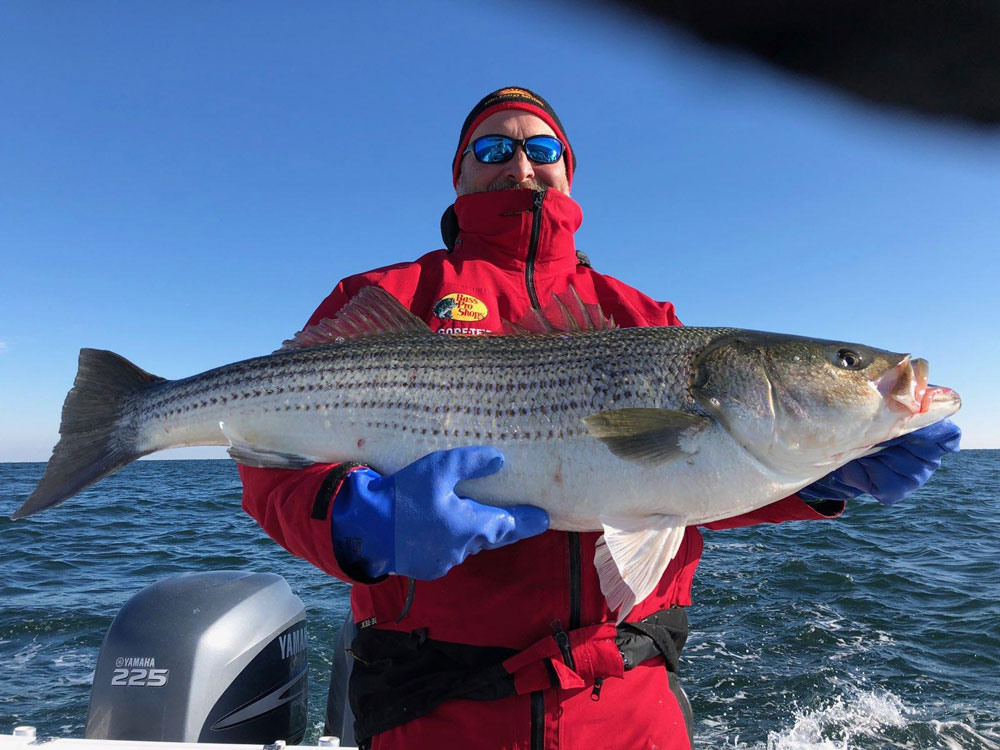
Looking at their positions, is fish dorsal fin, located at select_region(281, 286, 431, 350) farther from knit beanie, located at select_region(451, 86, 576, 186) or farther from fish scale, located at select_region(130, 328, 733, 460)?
knit beanie, located at select_region(451, 86, 576, 186)

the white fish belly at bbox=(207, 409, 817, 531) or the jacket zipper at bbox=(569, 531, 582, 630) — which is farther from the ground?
Answer: the white fish belly at bbox=(207, 409, 817, 531)

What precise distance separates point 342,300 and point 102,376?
1559 mm

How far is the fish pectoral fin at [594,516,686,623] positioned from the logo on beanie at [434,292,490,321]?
1.48 meters

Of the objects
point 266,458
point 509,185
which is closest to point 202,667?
point 266,458

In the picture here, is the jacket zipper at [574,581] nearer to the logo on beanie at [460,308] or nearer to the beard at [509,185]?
the logo on beanie at [460,308]

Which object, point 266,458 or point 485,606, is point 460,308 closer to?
point 266,458

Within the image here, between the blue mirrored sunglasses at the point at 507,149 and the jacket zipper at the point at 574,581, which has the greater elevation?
the blue mirrored sunglasses at the point at 507,149

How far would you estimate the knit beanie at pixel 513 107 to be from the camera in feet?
15.3

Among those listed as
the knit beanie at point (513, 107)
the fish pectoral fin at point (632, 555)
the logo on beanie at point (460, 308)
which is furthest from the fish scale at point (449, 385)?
the knit beanie at point (513, 107)

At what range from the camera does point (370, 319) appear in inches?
139

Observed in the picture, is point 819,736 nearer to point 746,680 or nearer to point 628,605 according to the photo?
point 746,680

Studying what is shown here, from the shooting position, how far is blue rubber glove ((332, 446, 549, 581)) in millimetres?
2809

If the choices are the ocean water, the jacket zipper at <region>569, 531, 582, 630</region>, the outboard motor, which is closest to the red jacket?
the jacket zipper at <region>569, 531, 582, 630</region>

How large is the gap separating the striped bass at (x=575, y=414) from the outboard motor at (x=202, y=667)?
2048 millimetres
